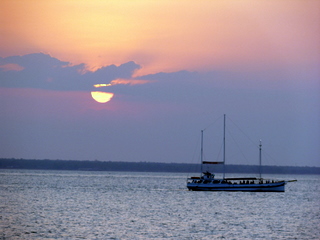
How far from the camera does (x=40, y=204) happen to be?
114 meters

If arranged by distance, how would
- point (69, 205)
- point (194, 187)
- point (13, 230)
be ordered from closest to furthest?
1. point (13, 230)
2. point (69, 205)
3. point (194, 187)

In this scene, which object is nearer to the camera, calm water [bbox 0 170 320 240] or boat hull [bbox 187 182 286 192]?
calm water [bbox 0 170 320 240]

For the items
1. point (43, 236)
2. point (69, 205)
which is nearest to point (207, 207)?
point (69, 205)

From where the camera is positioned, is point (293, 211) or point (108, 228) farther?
point (293, 211)

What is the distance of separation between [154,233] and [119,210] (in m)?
31.8

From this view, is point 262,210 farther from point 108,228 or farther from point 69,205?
point 108,228

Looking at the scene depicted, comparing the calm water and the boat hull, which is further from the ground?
the boat hull

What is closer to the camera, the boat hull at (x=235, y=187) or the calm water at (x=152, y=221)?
the calm water at (x=152, y=221)

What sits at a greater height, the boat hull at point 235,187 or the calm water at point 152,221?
the boat hull at point 235,187

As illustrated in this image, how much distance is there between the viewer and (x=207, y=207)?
11169cm

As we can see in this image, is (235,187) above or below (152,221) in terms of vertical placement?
above

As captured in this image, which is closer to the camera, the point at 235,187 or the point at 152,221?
the point at 152,221

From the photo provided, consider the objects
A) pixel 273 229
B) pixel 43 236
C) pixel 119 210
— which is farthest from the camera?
pixel 119 210

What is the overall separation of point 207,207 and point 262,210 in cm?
967
